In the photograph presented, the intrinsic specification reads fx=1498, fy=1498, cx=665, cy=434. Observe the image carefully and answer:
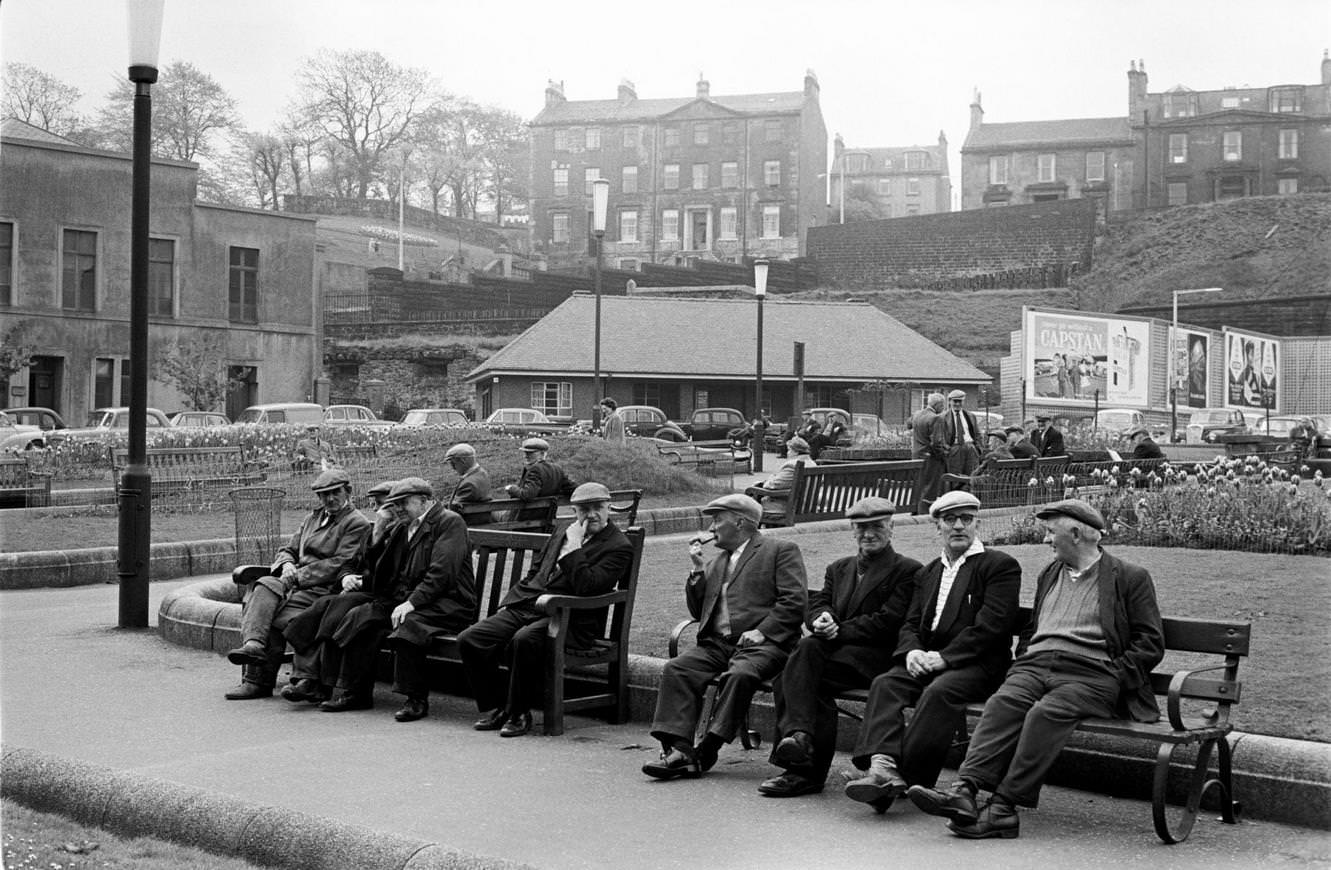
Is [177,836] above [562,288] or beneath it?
beneath

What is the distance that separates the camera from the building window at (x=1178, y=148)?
101 metres

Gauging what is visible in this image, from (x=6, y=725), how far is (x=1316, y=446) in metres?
31.7

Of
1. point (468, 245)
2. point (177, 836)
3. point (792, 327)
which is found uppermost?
point (468, 245)

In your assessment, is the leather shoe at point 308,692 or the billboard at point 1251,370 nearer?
the leather shoe at point 308,692

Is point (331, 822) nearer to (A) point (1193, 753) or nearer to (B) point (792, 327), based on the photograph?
(A) point (1193, 753)

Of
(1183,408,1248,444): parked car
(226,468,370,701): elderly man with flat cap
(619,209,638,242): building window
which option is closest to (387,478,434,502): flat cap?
(226,468,370,701): elderly man with flat cap

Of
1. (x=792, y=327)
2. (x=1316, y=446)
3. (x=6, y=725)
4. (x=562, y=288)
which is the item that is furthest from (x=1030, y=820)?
(x=562, y=288)

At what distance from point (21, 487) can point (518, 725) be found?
16161 millimetres

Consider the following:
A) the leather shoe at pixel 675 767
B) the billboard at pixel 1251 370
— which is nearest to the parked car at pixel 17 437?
the leather shoe at pixel 675 767

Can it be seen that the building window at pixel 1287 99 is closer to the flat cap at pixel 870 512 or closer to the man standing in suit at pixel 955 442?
the man standing in suit at pixel 955 442

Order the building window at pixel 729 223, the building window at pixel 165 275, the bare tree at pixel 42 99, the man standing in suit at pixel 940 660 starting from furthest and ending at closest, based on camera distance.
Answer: the building window at pixel 729 223 < the bare tree at pixel 42 99 < the building window at pixel 165 275 < the man standing in suit at pixel 940 660

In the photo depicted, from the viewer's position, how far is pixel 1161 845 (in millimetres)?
5961

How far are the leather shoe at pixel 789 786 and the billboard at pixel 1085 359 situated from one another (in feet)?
165

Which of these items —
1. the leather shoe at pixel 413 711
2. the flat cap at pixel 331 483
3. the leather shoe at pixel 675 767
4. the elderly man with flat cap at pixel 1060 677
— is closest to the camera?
the elderly man with flat cap at pixel 1060 677
